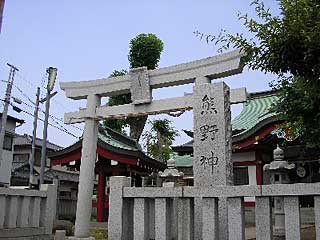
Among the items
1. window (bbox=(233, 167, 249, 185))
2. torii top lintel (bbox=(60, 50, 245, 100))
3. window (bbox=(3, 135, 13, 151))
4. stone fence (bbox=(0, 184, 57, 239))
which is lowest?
stone fence (bbox=(0, 184, 57, 239))

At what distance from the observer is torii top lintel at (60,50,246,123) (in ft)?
27.7

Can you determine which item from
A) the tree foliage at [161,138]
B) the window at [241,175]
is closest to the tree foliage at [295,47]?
the window at [241,175]

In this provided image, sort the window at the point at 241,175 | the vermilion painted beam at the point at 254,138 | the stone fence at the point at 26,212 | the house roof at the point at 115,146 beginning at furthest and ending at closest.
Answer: the window at the point at 241,175, the house roof at the point at 115,146, the vermilion painted beam at the point at 254,138, the stone fence at the point at 26,212

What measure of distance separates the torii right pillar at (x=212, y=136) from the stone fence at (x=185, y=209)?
0.98m

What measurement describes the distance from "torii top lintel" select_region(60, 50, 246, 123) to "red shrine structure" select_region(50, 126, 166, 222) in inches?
200

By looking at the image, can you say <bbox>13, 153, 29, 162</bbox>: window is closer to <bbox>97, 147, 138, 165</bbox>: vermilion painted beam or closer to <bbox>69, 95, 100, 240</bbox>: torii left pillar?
<bbox>97, 147, 138, 165</bbox>: vermilion painted beam

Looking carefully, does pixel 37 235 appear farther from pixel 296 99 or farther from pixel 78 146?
pixel 78 146

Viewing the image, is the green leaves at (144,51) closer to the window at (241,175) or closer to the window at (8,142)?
the window at (241,175)

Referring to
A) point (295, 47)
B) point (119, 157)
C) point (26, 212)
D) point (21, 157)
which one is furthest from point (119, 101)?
point (21, 157)

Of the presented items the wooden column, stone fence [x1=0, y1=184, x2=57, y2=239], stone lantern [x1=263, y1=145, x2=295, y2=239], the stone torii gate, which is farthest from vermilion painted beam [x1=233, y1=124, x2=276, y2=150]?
stone fence [x1=0, y1=184, x2=57, y2=239]

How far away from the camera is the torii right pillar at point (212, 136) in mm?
6258

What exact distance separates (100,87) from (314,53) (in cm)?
681

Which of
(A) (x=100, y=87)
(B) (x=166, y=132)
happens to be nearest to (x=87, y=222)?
(A) (x=100, y=87)

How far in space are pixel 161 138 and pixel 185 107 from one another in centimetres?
1759
